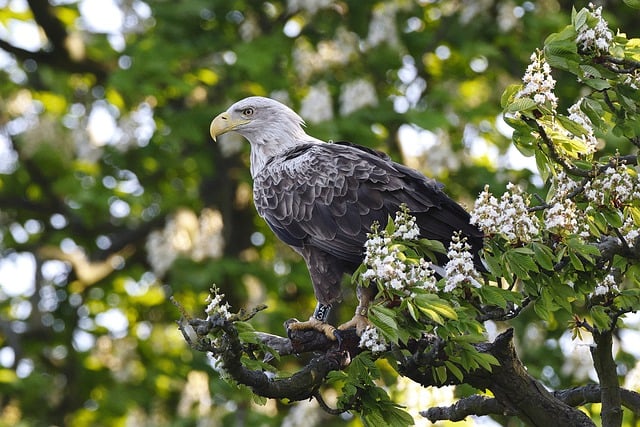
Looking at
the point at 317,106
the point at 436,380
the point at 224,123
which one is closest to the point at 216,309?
the point at 436,380

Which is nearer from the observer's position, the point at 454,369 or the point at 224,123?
the point at 454,369

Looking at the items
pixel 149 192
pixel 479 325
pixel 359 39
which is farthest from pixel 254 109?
pixel 149 192

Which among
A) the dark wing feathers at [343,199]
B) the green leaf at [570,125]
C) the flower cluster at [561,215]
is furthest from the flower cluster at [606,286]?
the dark wing feathers at [343,199]

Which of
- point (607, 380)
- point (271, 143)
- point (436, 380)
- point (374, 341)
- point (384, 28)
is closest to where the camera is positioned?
point (374, 341)

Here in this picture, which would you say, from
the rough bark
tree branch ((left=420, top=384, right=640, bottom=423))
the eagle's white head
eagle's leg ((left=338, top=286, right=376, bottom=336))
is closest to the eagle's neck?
the eagle's white head

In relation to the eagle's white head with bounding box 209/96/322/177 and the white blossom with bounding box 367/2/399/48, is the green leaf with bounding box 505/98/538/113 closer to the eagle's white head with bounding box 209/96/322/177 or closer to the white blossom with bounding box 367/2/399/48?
the eagle's white head with bounding box 209/96/322/177

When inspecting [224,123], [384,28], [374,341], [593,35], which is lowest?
[384,28]

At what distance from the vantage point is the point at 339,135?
1083cm

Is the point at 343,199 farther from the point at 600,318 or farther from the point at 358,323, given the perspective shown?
the point at 600,318

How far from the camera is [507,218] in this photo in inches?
192

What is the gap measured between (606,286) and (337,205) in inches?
78.3

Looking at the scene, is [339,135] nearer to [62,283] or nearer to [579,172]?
[62,283]

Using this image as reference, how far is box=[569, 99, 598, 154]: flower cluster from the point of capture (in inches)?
203

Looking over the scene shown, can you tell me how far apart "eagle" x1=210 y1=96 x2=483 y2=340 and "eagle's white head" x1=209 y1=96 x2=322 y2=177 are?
0.17 metres
